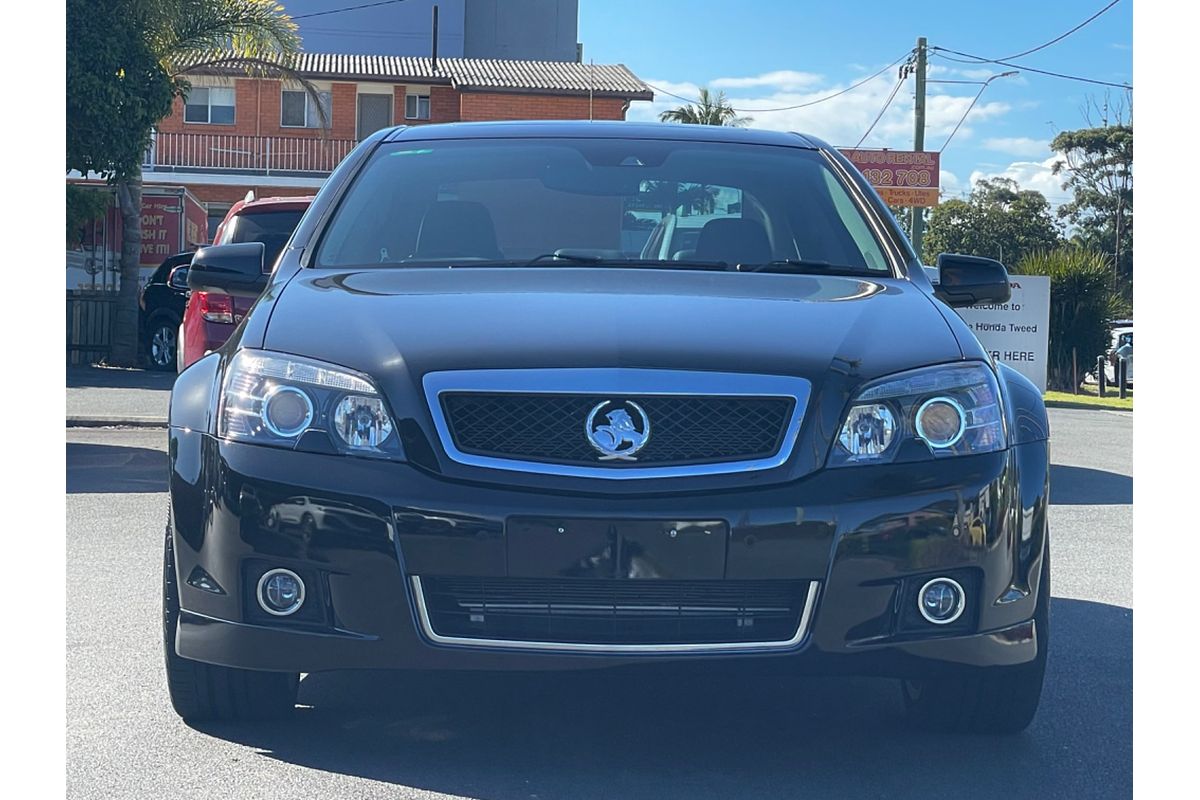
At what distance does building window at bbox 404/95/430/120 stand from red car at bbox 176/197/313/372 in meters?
33.4

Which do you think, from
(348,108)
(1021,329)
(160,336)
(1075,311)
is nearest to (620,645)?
(1021,329)

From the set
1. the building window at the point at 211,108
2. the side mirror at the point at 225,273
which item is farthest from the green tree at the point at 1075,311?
the side mirror at the point at 225,273

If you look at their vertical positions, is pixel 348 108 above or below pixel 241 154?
above

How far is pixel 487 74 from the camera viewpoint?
1756 inches

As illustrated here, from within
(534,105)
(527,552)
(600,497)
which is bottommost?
(527,552)

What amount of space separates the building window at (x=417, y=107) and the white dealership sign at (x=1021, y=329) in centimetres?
2869

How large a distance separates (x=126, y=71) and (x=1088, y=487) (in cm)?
1437

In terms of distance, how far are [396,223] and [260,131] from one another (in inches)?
1576

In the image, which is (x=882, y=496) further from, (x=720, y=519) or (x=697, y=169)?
(x=697, y=169)

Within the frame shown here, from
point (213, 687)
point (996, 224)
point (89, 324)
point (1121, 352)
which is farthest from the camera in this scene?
point (996, 224)

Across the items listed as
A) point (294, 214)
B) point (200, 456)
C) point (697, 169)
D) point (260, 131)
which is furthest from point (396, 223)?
point (260, 131)

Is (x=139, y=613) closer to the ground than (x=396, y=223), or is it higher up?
closer to the ground

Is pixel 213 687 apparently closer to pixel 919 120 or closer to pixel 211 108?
pixel 919 120

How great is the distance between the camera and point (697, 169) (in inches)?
202
